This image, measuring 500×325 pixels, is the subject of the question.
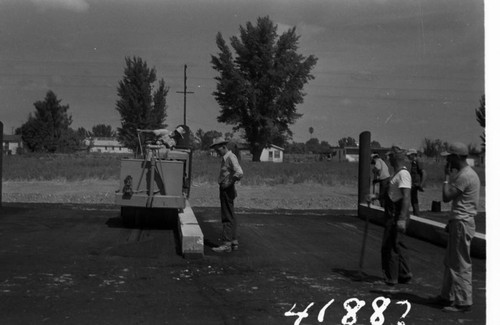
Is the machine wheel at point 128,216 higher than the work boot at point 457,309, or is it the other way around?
the machine wheel at point 128,216

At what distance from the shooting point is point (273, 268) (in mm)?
7477

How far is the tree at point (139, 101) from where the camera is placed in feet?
82.7

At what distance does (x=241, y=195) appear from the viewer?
2486cm

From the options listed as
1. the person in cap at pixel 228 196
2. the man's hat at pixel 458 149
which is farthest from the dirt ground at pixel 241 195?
the man's hat at pixel 458 149

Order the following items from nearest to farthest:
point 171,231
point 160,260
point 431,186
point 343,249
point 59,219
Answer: point 160,260, point 343,249, point 171,231, point 59,219, point 431,186

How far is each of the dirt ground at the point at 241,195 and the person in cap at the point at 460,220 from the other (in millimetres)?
14216

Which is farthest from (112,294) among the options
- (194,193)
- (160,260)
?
(194,193)

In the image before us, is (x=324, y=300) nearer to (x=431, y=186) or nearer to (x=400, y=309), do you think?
(x=400, y=309)

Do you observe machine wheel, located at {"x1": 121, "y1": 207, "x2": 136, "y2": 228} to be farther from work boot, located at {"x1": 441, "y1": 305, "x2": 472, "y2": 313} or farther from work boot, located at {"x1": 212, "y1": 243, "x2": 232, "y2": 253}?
work boot, located at {"x1": 441, "y1": 305, "x2": 472, "y2": 313}

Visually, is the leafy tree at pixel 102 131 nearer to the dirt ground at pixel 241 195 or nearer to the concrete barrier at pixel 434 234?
the dirt ground at pixel 241 195

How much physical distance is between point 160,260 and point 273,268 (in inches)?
65.4

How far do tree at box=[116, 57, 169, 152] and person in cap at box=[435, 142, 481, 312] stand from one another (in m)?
18.1

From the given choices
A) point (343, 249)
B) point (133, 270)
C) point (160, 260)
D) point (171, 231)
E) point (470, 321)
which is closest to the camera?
point (470, 321)

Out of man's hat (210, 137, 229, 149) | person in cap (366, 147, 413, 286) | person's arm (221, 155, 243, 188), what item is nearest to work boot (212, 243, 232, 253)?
person's arm (221, 155, 243, 188)
